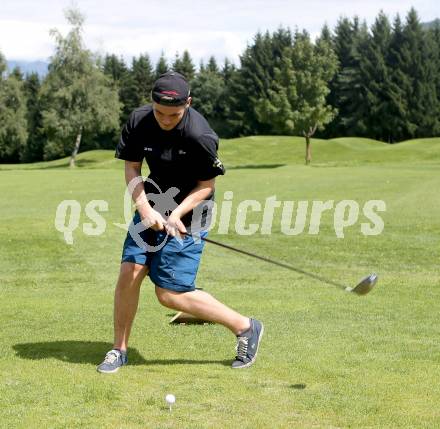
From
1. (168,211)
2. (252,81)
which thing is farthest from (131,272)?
(252,81)

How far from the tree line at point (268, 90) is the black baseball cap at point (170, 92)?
58.4 metres

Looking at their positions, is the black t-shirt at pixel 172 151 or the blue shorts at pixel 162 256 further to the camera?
the blue shorts at pixel 162 256

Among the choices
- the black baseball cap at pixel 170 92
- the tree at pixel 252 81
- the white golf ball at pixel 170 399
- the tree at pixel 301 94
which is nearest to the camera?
the white golf ball at pixel 170 399

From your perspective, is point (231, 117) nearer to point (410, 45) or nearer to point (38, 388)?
point (410, 45)

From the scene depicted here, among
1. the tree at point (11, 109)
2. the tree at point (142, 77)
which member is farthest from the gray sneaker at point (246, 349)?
the tree at point (142, 77)

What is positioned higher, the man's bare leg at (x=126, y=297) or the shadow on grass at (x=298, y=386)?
the man's bare leg at (x=126, y=297)

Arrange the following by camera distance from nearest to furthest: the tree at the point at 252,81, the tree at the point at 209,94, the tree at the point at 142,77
A: 1. the tree at the point at 252,81
2. the tree at the point at 142,77
3. the tree at the point at 209,94

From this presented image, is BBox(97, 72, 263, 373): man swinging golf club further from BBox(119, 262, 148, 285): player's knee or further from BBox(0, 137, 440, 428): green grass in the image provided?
BBox(0, 137, 440, 428): green grass

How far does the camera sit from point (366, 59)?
93.0 meters

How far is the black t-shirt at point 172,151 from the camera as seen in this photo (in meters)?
6.63

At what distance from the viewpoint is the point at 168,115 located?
21.3 ft

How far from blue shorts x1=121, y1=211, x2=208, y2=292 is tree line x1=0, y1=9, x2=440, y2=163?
58.2 metres

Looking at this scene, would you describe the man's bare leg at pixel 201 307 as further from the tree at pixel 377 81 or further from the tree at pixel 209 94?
the tree at pixel 209 94

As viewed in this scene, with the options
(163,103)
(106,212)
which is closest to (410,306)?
(163,103)
